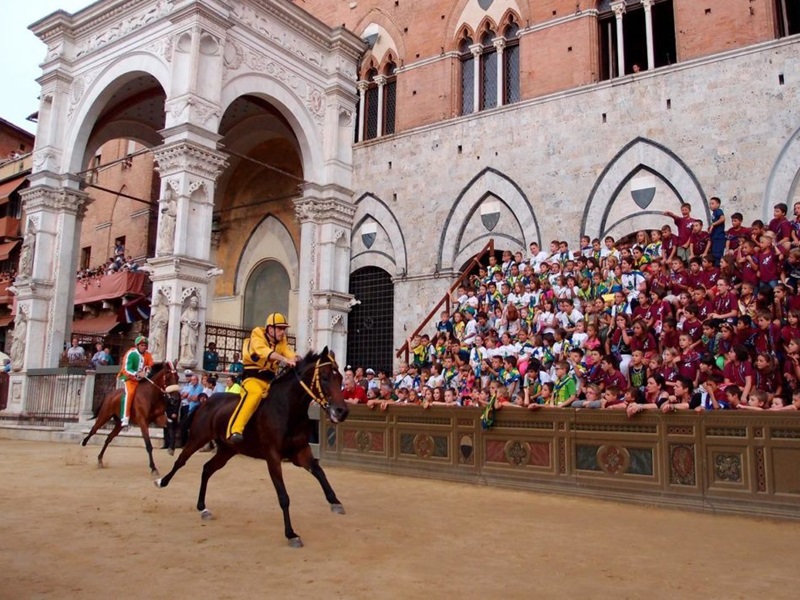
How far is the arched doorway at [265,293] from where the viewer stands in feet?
83.3

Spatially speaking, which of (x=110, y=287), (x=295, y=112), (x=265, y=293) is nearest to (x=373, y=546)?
(x=295, y=112)

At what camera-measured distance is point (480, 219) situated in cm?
2041

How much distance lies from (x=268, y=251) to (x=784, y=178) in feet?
56.4

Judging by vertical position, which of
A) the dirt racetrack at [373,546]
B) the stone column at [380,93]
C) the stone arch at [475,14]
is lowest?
→ the dirt racetrack at [373,546]

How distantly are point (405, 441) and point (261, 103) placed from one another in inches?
548

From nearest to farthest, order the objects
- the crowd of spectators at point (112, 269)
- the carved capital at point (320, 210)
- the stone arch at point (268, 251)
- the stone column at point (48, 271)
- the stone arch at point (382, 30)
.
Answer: the stone column at point (48, 271)
the carved capital at point (320, 210)
the stone arch at point (382, 30)
the stone arch at point (268, 251)
the crowd of spectators at point (112, 269)

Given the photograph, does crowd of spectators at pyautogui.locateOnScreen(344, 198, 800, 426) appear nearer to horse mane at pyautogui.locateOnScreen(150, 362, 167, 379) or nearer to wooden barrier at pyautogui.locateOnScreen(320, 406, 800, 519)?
wooden barrier at pyautogui.locateOnScreen(320, 406, 800, 519)

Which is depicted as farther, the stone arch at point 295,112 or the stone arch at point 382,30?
the stone arch at point 382,30

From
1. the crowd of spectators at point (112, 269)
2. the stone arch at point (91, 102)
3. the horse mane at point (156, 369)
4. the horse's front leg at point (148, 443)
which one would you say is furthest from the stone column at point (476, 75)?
the horse's front leg at point (148, 443)

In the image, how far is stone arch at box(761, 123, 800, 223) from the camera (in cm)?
1548

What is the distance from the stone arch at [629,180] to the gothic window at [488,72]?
485 centimetres

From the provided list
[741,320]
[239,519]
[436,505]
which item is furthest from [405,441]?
[741,320]

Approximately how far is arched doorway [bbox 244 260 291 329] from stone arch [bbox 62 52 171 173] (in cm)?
756

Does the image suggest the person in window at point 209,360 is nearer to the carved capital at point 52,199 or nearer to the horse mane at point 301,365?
the carved capital at point 52,199
